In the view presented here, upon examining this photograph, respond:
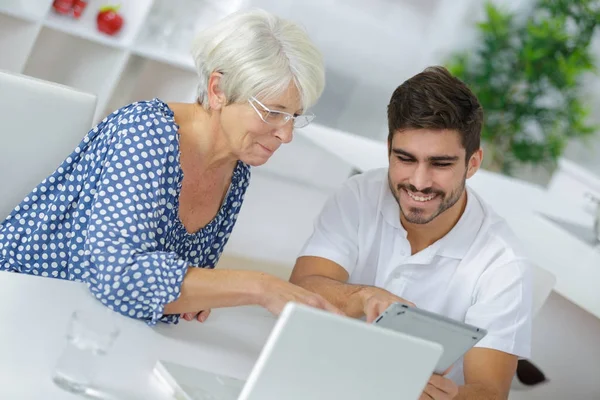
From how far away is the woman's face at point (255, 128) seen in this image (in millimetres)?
1871

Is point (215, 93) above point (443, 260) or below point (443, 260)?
above

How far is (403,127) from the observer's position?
2123 mm

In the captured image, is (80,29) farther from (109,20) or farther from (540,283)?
(540,283)

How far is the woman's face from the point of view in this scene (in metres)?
1.87

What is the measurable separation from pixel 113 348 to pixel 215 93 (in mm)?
635

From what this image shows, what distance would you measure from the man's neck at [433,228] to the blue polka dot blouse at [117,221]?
1.77 ft

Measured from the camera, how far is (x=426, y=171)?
83.7 inches

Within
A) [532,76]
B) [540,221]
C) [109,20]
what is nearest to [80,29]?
[109,20]

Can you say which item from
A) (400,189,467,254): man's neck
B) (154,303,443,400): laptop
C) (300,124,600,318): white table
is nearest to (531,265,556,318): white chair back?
(400,189,467,254): man's neck

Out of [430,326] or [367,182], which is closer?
[430,326]

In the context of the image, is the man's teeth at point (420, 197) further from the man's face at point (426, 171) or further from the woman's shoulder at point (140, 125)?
the woman's shoulder at point (140, 125)

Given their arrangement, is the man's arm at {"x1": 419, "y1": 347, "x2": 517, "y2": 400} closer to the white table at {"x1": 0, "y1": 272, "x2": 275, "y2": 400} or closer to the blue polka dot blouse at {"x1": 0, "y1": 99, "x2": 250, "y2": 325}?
the white table at {"x1": 0, "y1": 272, "x2": 275, "y2": 400}

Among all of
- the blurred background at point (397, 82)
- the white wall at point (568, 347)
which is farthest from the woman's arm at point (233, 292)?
the white wall at point (568, 347)

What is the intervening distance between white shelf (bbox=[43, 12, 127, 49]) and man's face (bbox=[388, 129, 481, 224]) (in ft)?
7.17
